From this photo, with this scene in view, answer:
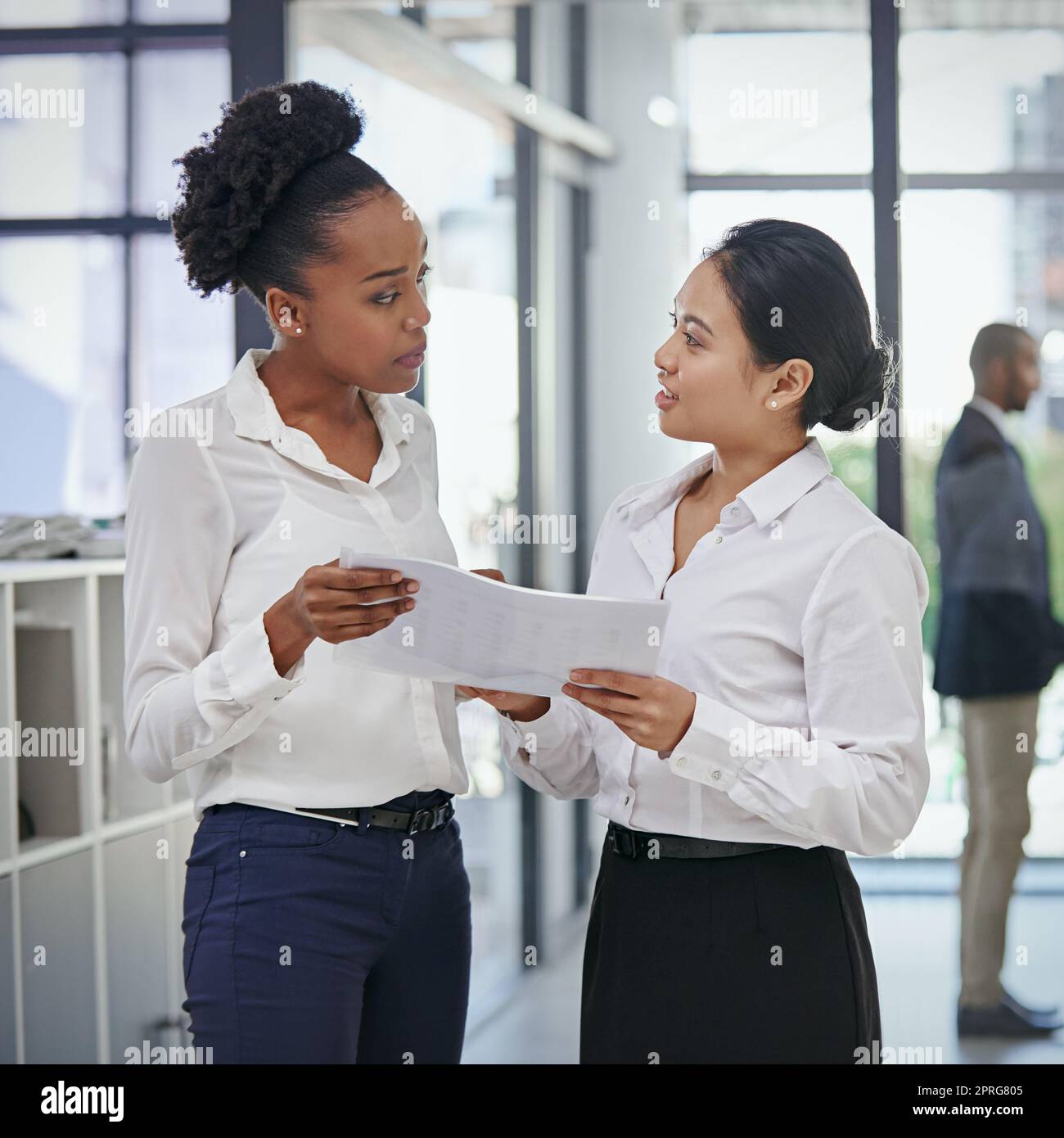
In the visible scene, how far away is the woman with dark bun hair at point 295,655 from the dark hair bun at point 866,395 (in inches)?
21.0

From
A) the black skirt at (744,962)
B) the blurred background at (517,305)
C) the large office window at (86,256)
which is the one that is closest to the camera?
the black skirt at (744,962)

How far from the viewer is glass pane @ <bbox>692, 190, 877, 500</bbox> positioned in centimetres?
261

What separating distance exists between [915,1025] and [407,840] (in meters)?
1.58

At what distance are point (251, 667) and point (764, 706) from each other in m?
0.59

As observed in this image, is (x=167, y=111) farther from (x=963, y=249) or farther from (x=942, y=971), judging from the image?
(x=942, y=971)

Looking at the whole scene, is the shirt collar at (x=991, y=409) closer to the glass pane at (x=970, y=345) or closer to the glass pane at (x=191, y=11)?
the glass pane at (x=970, y=345)

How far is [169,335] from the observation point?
112 inches

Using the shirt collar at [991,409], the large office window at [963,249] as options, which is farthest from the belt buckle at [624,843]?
the shirt collar at [991,409]

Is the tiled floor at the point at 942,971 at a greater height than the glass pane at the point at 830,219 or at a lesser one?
lesser

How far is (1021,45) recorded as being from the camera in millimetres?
2609

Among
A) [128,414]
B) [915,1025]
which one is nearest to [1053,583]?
[915,1025]

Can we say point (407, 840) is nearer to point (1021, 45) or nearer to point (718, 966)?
point (718, 966)

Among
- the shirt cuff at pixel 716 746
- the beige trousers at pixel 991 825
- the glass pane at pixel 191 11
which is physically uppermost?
the glass pane at pixel 191 11

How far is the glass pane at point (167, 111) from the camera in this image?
287 cm
